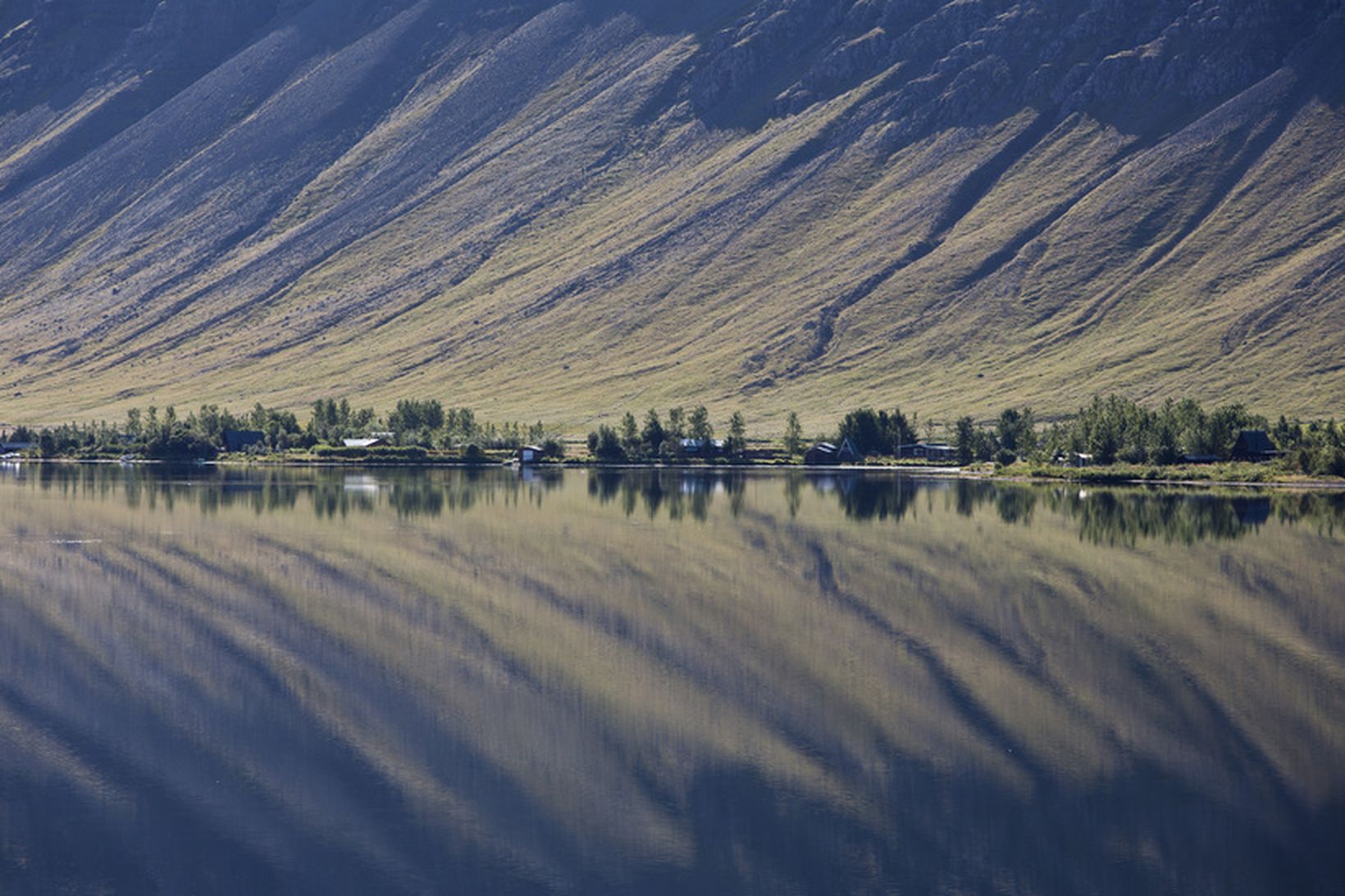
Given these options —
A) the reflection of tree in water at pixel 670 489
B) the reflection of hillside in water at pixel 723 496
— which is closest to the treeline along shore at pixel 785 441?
the reflection of hillside in water at pixel 723 496

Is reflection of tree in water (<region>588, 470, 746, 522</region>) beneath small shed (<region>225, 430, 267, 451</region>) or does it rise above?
beneath

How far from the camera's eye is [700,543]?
59156mm

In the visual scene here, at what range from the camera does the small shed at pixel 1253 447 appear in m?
120

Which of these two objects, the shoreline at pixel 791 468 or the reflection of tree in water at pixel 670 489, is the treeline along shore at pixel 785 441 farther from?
the reflection of tree in water at pixel 670 489

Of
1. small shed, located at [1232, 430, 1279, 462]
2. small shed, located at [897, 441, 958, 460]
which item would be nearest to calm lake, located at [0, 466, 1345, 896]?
small shed, located at [1232, 430, 1279, 462]

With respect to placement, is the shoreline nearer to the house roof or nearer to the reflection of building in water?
the house roof

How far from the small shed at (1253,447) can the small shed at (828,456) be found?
34.4 m

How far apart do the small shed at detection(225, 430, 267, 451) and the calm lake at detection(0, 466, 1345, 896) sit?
337 ft

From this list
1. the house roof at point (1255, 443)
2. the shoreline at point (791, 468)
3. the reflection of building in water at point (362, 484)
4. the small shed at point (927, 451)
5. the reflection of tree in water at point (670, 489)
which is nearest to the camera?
the reflection of tree in water at point (670, 489)

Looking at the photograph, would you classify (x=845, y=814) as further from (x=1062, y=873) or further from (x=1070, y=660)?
(x=1070, y=660)

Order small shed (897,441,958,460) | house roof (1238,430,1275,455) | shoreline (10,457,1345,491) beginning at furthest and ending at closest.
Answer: small shed (897,441,958,460), house roof (1238,430,1275,455), shoreline (10,457,1345,491)

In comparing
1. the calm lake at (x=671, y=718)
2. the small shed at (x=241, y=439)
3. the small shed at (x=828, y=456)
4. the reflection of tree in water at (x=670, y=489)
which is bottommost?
the calm lake at (x=671, y=718)

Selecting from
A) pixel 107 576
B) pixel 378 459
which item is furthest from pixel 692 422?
pixel 107 576

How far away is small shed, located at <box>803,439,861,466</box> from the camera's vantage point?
465 feet
